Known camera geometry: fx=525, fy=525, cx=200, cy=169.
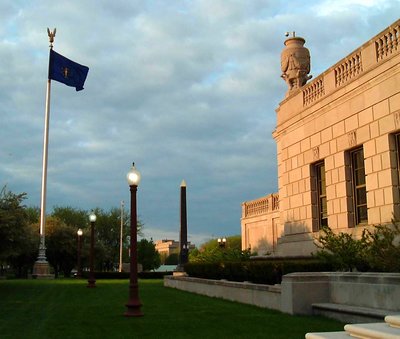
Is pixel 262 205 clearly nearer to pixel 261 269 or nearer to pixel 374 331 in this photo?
pixel 261 269

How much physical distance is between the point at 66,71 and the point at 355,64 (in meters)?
28.0

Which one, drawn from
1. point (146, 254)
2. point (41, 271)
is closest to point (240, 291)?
point (41, 271)

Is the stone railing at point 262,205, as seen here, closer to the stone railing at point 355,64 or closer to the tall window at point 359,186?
the stone railing at point 355,64

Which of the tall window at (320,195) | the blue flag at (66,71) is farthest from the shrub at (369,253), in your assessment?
the blue flag at (66,71)

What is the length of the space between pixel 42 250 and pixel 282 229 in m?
21.6

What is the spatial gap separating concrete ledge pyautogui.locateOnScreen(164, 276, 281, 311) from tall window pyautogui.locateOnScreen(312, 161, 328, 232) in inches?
Answer: 162

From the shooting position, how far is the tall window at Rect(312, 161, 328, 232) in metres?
18.7

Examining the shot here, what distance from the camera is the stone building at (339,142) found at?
48.6 feet

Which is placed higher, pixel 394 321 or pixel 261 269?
pixel 261 269

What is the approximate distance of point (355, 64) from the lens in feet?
55.0

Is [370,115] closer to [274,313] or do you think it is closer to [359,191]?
[359,191]

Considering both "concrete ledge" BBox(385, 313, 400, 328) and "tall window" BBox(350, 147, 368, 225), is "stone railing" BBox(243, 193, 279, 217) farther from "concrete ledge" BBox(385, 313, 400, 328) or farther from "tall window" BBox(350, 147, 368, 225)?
"concrete ledge" BBox(385, 313, 400, 328)

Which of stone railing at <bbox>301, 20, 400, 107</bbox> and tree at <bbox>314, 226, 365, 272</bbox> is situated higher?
stone railing at <bbox>301, 20, 400, 107</bbox>

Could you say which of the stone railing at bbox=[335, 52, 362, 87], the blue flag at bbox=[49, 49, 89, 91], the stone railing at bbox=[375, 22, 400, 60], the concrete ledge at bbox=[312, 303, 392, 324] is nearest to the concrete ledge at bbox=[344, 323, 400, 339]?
the concrete ledge at bbox=[312, 303, 392, 324]
